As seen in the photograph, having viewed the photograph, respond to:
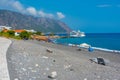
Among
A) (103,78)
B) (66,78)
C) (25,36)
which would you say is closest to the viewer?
(66,78)

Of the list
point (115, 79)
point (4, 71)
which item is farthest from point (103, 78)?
point (4, 71)

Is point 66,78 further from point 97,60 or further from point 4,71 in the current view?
point 97,60

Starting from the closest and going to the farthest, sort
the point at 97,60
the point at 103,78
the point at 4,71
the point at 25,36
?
the point at 4,71 < the point at 103,78 < the point at 97,60 < the point at 25,36

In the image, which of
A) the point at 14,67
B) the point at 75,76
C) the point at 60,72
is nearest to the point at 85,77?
the point at 75,76

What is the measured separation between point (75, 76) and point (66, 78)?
24.9 inches

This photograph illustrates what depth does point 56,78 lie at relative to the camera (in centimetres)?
1029

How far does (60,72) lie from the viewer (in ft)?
38.2

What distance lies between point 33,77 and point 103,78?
287cm

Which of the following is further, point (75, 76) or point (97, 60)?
point (97, 60)

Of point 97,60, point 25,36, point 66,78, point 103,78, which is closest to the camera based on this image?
point 66,78

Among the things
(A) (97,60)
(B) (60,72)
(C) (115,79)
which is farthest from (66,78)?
(A) (97,60)

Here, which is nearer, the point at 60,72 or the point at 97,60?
the point at 60,72

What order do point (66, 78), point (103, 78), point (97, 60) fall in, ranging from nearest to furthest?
point (66, 78)
point (103, 78)
point (97, 60)

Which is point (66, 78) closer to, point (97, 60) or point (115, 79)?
point (115, 79)
